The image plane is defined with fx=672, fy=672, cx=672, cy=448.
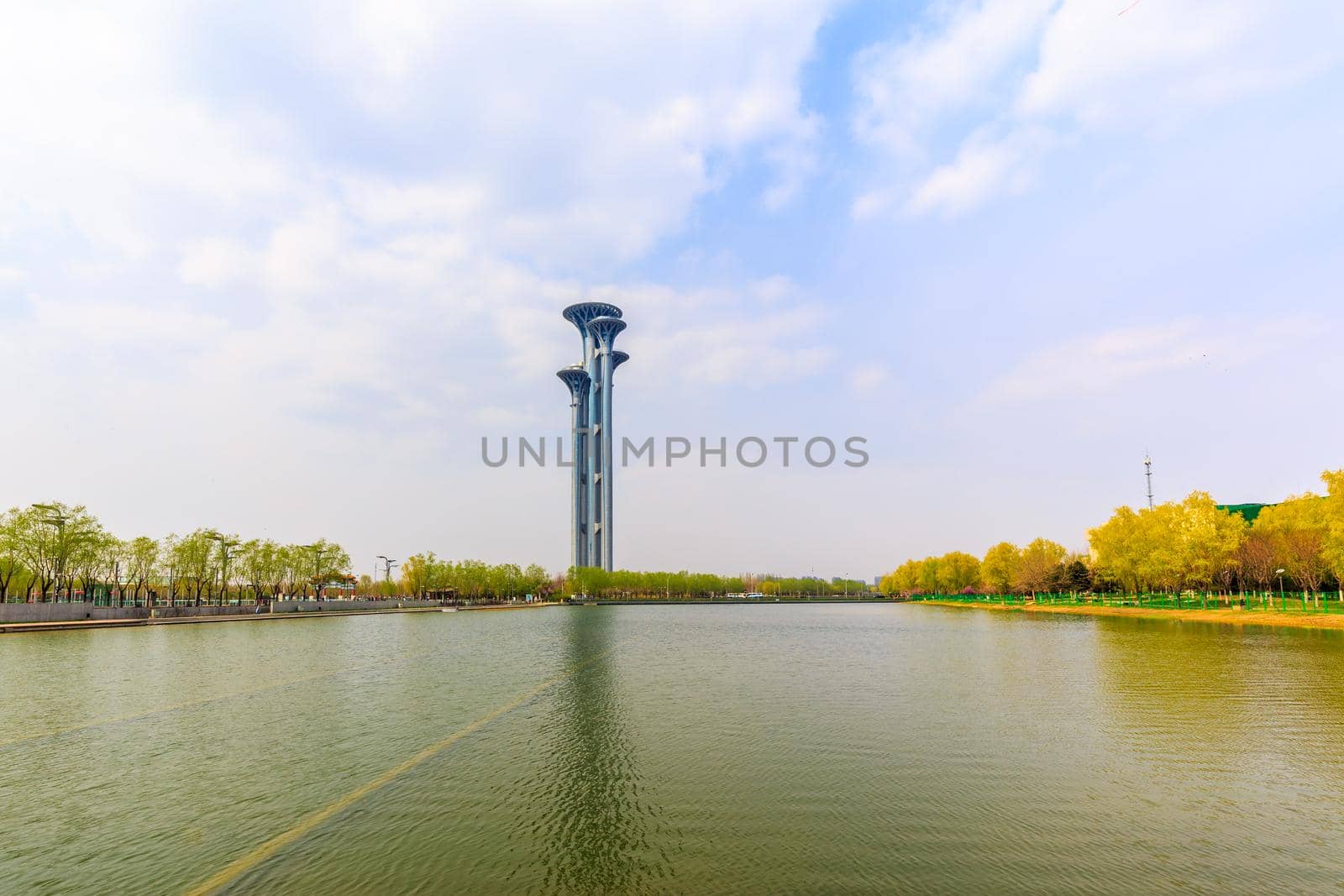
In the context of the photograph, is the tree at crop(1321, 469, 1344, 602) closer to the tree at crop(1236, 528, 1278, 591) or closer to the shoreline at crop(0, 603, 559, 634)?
the tree at crop(1236, 528, 1278, 591)

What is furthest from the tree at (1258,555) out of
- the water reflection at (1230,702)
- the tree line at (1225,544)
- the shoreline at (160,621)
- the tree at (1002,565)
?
the shoreline at (160,621)

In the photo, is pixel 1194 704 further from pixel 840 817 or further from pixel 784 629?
pixel 784 629

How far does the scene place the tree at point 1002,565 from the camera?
144125mm

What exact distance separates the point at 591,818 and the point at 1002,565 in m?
154

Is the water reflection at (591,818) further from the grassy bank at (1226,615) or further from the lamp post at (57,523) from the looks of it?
the lamp post at (57,523)

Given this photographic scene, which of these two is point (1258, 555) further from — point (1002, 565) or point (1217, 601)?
point (1002, 565)

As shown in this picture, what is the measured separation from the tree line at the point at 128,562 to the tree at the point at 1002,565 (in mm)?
133665

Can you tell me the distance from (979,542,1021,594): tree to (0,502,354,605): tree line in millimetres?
133665

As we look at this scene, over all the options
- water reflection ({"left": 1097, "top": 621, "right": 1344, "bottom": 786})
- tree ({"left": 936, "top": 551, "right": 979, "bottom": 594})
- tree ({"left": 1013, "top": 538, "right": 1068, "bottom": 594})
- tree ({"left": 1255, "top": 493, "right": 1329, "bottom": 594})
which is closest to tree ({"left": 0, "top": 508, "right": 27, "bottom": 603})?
water reflection ({"left": 1097, "top": 621, "right": 1344, "bottom": 786})

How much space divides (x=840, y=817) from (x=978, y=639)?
45.8m

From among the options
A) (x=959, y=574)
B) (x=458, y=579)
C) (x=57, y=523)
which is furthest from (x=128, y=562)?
(x=959, y=574)

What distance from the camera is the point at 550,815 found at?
522 inches

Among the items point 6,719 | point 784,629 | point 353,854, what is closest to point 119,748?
point 6,719

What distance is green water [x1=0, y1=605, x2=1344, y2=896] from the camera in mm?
10648
